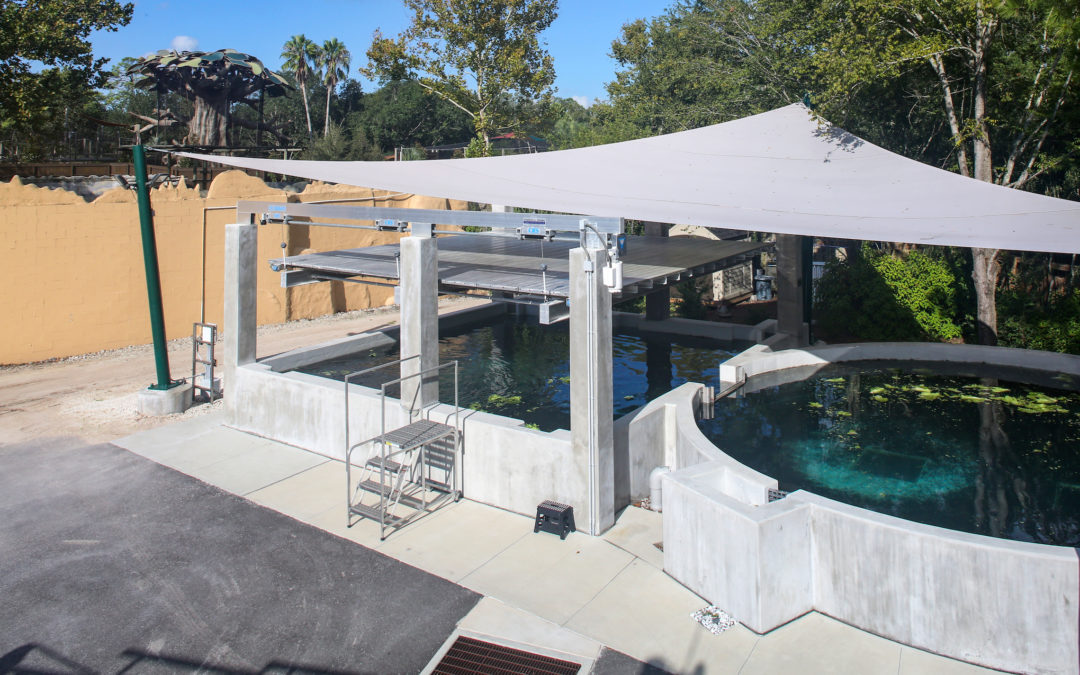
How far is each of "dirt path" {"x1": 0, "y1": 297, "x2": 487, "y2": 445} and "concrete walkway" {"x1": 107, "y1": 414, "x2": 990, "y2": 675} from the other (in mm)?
2737

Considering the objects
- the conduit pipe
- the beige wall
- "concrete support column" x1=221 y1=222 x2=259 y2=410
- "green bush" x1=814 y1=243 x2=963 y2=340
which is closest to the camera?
the conduit pipe

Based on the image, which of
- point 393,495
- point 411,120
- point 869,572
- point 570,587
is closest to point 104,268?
point 393,495

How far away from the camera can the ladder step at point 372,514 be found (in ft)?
31.1

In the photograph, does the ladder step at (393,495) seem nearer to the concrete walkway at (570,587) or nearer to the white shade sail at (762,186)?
the concrete walkway at (570,587)

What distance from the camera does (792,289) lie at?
16.6 m

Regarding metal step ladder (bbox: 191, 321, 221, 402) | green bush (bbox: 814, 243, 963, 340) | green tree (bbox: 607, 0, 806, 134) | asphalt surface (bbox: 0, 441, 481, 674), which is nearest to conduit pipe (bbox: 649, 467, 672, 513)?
asphalt surface (bbox: 0, 441, 481, 674)

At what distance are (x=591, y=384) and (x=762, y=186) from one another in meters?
5.85

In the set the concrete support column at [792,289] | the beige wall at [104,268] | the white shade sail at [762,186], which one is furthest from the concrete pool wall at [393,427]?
the concrete support column at [792,289]

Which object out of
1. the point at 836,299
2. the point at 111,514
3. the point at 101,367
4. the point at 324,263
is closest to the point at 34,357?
the point at 101,367

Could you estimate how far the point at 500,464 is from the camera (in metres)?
10.1

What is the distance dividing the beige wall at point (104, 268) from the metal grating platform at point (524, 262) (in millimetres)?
6780

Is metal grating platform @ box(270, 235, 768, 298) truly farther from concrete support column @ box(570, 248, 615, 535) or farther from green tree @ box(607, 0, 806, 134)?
green tree @ box(607, 0, 806, 134)

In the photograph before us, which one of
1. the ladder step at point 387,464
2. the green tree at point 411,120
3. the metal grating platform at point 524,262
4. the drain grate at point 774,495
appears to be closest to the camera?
the drain grate at point 774,495

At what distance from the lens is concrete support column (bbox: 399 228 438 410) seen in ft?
35.6
